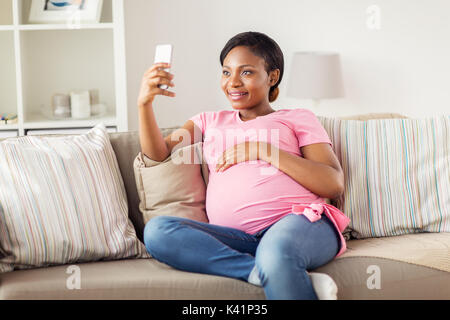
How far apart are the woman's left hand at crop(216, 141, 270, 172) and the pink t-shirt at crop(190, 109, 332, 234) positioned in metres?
0.02

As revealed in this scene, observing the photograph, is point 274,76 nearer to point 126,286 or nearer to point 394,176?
point 394,176

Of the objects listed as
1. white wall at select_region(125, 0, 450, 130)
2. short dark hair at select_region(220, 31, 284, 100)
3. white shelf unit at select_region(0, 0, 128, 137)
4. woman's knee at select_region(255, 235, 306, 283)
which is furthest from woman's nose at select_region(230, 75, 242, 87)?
white wall at select_region(125, 0, 450, 130)

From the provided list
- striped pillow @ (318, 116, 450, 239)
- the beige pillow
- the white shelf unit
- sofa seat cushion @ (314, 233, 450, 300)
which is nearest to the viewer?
sofa seat cushion @ (314, 233, 450, 300)

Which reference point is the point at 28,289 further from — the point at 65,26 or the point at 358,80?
the point at 358,80

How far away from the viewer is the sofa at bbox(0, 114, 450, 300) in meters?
1.51

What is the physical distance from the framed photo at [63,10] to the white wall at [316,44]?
381mm

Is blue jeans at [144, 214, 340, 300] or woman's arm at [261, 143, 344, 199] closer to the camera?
blue jeans at [144, 214, 340, 300]

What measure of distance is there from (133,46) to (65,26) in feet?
1.64

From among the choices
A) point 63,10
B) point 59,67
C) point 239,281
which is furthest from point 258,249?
point 59,67

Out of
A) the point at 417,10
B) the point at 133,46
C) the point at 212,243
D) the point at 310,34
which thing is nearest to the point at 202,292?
the point at 212,243

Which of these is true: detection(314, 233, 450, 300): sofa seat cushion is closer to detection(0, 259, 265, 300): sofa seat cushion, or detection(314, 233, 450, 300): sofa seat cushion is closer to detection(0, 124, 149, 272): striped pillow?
detection(0, 259, 265, 300): sofa seat cushion

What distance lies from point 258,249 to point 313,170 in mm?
317

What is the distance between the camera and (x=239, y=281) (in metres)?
1.55

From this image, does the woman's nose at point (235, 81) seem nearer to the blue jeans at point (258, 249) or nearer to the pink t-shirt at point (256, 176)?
the pink t-shirt at point (256, 176)
